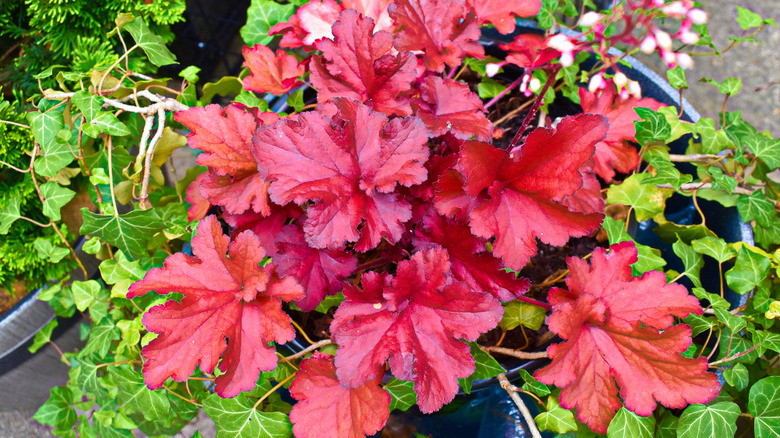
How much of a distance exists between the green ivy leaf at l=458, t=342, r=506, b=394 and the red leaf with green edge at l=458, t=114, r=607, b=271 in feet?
0.71

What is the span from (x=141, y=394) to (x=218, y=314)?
0.39m

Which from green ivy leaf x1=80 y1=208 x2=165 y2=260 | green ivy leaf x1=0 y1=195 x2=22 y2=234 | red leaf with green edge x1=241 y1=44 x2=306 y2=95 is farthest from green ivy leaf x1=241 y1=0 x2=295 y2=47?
green ivy leaf x1=0 y1=195 x2=22 y2=234

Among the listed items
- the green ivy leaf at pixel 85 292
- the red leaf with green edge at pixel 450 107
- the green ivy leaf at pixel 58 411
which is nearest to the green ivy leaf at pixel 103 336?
Result: the green ivy leaf at pixel 85 292

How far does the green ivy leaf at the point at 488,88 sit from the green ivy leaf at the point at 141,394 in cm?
94

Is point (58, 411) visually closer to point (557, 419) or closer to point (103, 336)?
point (103, 336)

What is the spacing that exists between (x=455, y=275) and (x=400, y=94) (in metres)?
0.33

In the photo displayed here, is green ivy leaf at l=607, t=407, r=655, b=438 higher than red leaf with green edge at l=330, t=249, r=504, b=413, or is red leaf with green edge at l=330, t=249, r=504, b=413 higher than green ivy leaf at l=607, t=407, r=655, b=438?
red leaf with green edge at l=330, t=249, r=504, b=413

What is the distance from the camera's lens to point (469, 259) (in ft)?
2.85

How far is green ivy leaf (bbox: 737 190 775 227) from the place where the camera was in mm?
1038

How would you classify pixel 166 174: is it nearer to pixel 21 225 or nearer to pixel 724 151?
pixel 21 225

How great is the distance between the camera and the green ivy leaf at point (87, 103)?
1026 millimetres

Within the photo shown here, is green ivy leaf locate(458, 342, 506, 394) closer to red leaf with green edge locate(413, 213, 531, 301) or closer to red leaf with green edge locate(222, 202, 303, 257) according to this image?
red leaf with green edge locate(413, 213, 531, 301)

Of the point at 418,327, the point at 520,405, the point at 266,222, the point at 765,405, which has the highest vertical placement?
the point at 266,222

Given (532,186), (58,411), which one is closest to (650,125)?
(532,186)
